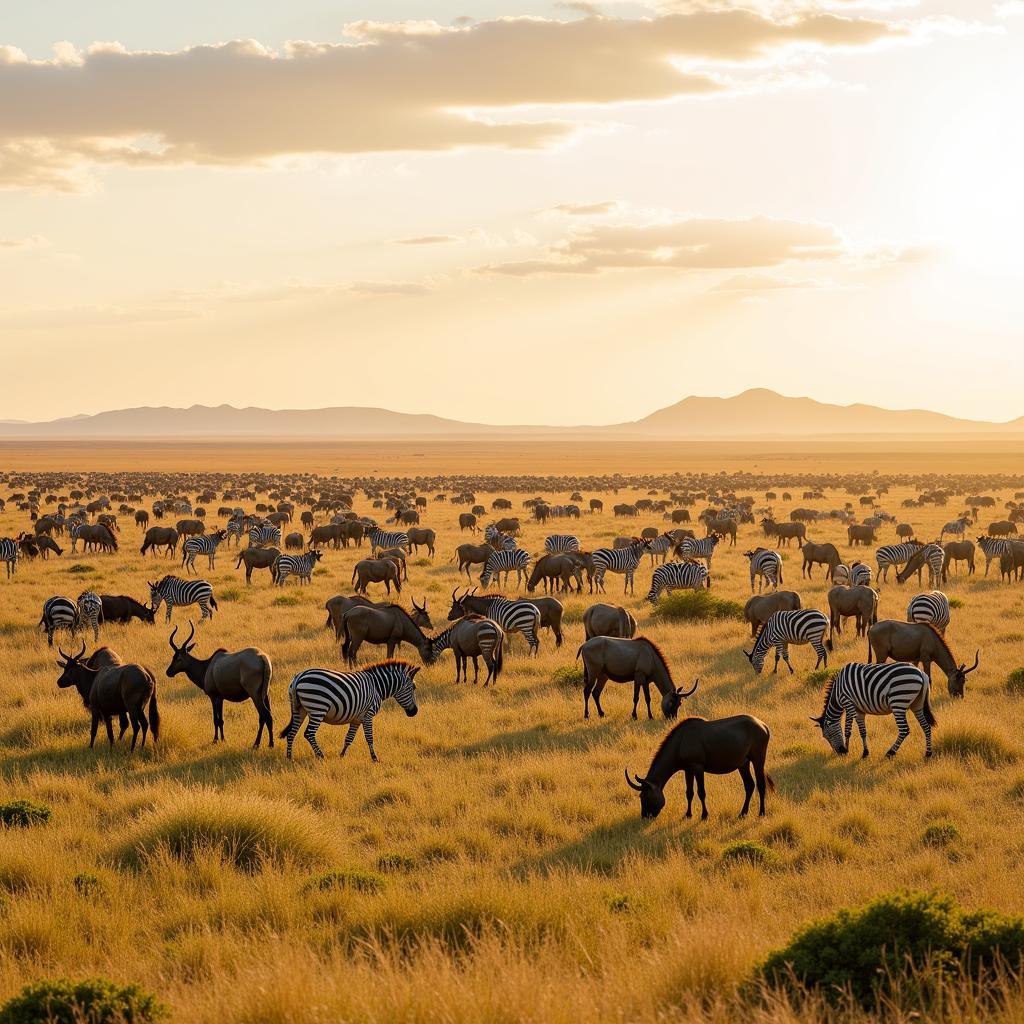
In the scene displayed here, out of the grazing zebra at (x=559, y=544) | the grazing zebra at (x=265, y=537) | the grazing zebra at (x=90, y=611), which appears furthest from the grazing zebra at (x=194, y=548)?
the grazing zebra at (x=90, y=611)

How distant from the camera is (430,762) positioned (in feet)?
51.2

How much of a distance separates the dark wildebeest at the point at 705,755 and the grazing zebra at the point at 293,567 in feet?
79.6

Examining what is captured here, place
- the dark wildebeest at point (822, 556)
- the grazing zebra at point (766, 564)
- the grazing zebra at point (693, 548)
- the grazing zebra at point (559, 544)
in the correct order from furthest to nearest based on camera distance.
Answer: the grazing zebra at point (559, 544) < the grazing zebra at point (693, 548) < the dark wildebeest at point (822, 556) < the grazing zebra at point (766, 564)

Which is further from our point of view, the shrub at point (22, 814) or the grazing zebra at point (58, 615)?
the grazing zebra at point (58, 615)

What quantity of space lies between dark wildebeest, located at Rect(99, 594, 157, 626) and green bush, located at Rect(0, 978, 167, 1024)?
66.1ft

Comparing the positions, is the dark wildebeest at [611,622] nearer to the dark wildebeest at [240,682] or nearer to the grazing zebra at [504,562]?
the dark wildebeest at [240,682]

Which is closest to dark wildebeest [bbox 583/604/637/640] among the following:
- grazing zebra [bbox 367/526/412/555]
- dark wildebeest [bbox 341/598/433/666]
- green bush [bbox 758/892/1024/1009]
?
dark wildebeest [bbox 341/598/433/666]

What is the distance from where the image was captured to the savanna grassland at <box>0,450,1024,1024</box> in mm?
7949

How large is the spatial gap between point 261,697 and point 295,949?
7.48 m

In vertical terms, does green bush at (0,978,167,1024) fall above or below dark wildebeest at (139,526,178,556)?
below

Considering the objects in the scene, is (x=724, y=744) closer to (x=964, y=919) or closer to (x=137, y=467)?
(x=964, y=919)

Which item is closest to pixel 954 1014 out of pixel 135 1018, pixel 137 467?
pixel 135 1018

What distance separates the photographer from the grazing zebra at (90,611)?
2487 centimetres

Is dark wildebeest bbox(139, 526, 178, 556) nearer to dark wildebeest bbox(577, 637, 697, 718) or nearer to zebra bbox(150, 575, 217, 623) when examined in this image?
zebra bbox(150, 575, 217, 623)
